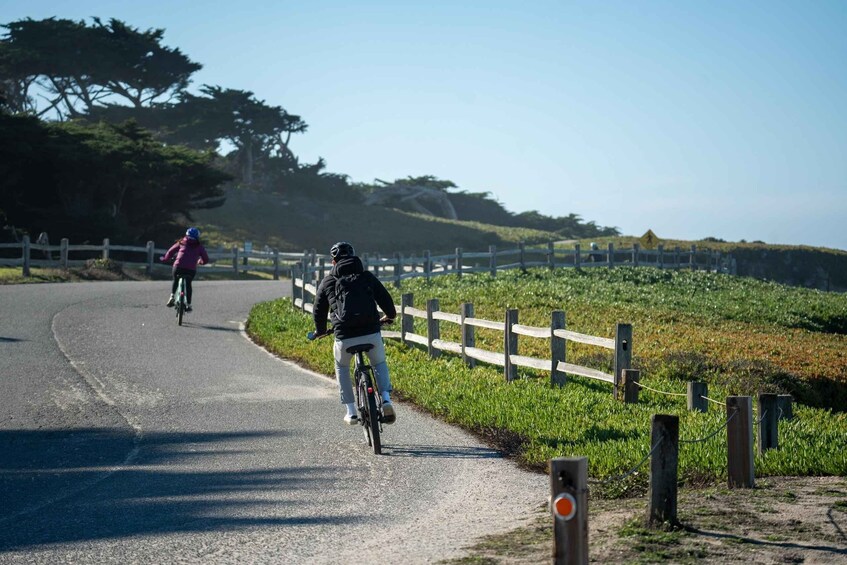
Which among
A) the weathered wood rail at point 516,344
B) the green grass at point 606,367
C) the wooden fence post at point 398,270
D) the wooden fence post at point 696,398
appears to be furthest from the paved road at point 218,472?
the wooden fence post at point 398,270

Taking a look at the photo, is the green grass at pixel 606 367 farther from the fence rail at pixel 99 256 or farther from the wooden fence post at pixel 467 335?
the fence rail at pixel 99 256

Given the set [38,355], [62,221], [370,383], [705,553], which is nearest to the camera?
[705,553]

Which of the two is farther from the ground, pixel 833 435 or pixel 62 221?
pixel 62 221

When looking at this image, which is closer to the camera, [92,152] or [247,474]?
[247,474]

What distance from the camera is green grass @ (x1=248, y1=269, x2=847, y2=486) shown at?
10.3 metres

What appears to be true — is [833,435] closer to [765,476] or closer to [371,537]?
[765,476]

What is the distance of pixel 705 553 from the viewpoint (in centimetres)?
669

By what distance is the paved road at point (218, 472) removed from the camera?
739 cm

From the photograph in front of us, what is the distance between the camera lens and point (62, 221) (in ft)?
136

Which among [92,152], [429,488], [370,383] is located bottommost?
[429,488]

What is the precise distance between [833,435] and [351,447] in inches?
189

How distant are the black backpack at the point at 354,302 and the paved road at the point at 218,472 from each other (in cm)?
127

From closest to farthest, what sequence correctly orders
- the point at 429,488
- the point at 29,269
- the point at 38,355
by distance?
the point at 429,488, the point at 38,355, the point at 29,269

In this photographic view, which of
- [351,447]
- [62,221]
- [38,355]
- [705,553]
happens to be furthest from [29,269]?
[705,553]
